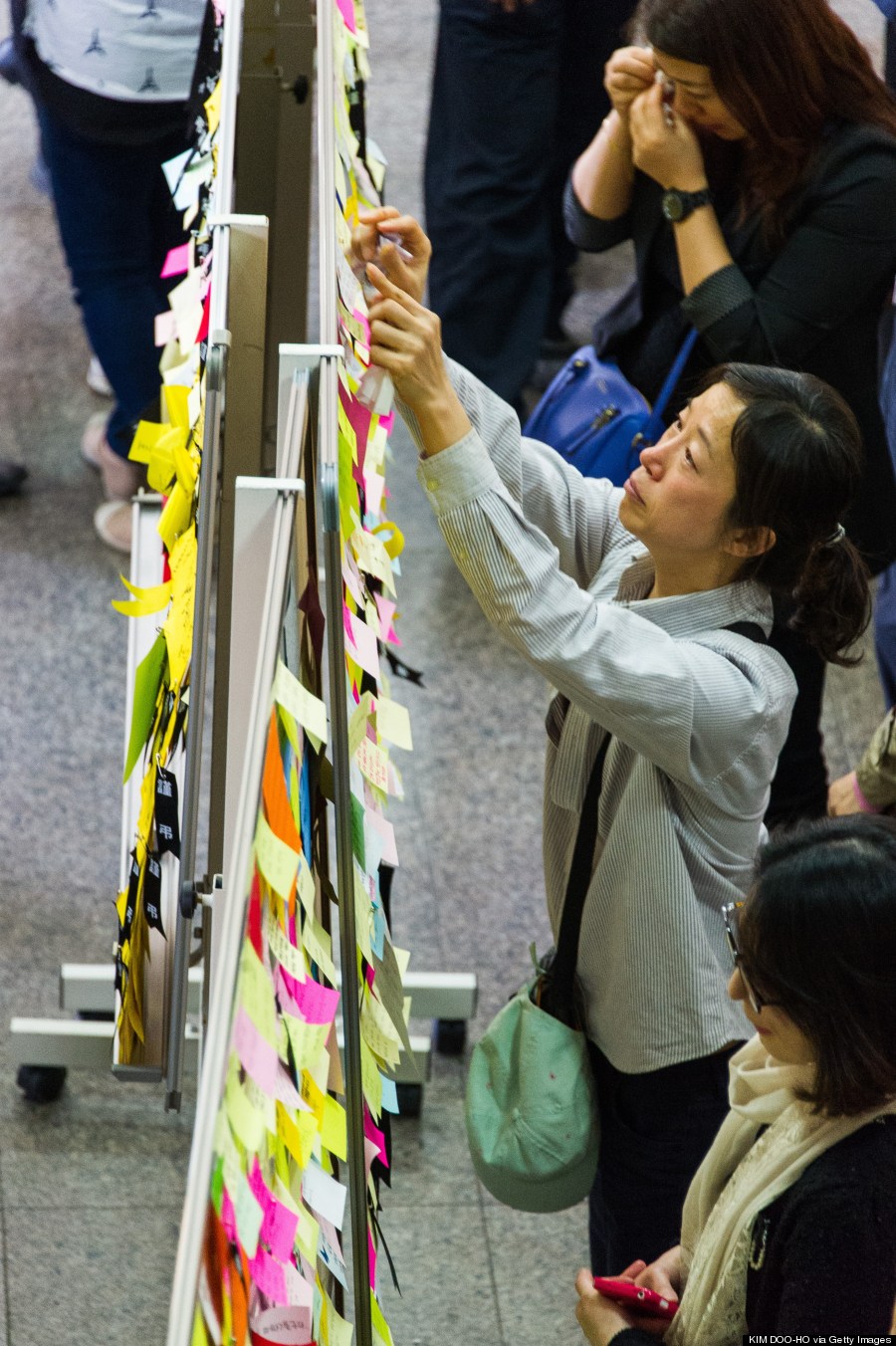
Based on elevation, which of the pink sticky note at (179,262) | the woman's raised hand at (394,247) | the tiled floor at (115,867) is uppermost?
the woman's raised hand at (394,247)

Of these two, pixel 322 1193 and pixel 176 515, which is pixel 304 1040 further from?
pixel 176 515

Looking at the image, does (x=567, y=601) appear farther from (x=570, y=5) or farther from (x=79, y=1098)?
(x=570, y=5)

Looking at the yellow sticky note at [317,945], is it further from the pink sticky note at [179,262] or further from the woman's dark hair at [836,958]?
the pink sticky note at [179,262]

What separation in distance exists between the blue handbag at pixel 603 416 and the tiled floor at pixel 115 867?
93 centimetres

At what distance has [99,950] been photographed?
2998 millimetres

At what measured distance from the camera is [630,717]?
163 centimetres

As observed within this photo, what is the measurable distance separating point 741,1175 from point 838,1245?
0.56 feet

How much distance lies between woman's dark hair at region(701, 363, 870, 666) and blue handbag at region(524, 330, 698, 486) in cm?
76

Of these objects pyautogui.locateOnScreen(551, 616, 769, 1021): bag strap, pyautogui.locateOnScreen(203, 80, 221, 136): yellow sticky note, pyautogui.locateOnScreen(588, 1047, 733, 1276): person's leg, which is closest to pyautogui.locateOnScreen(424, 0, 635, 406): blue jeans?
pyautogui.locateOnScreen(203, 80, 221, 136): yellow sticky note

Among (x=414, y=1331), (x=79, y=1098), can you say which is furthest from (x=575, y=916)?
(x=79, y=1098)

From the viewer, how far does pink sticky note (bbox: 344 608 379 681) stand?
4.55 ft

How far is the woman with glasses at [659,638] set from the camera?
159 centimetres

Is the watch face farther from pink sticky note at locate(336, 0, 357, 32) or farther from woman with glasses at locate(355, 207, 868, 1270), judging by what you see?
woman with glasses at locate(355, 207, 868, 1270)

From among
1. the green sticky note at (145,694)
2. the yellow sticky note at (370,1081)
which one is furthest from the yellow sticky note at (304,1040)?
the green sticky note at (145,694)
